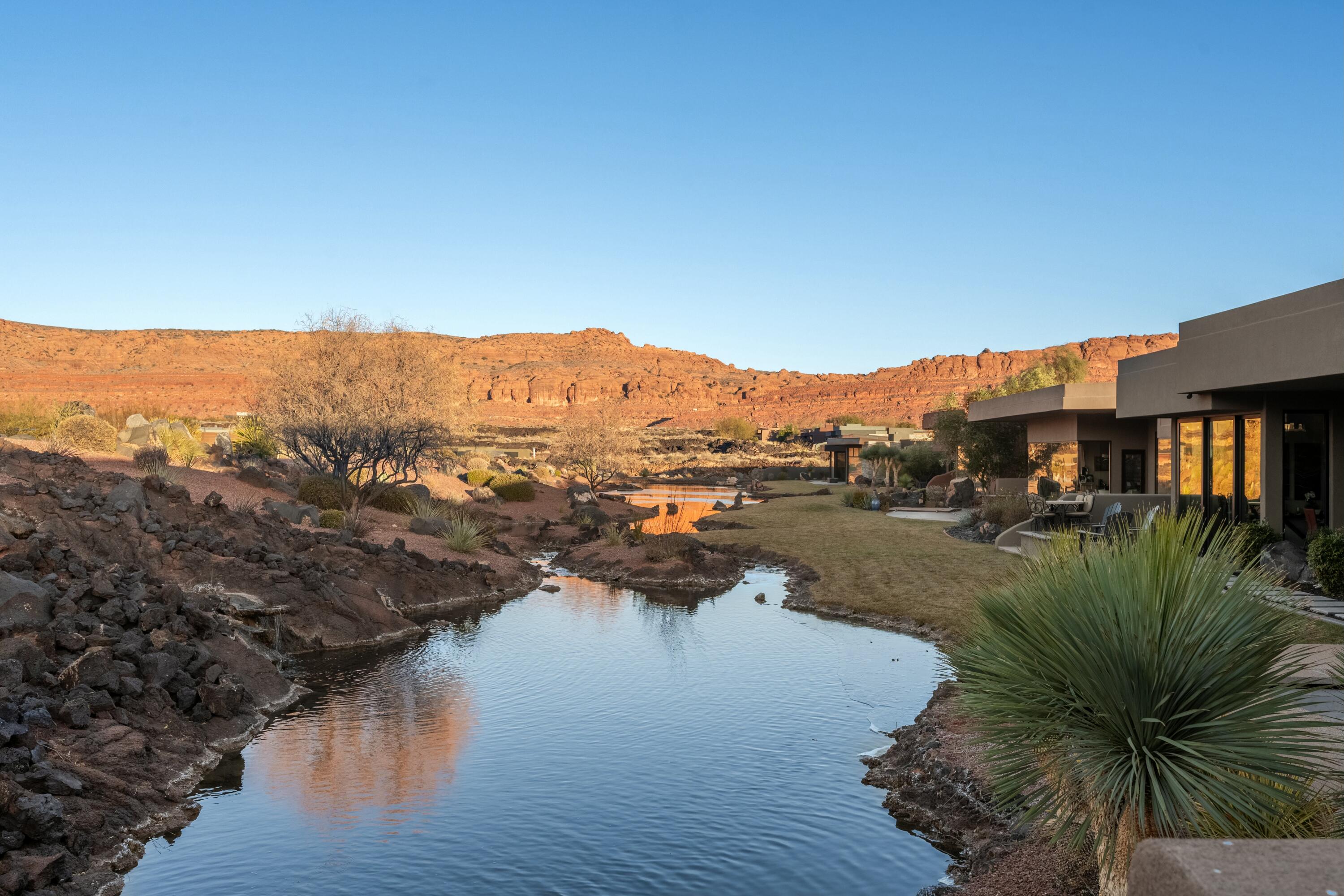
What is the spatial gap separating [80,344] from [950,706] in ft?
375

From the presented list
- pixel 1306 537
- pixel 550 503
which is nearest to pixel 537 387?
pixel 550 503

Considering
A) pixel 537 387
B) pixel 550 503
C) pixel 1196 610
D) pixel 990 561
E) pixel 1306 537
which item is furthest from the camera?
pixel 537 387

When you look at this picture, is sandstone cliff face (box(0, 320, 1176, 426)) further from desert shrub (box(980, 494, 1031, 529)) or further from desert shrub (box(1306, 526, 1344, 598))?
desert shrub (box(1306, 526, 1344, 598))

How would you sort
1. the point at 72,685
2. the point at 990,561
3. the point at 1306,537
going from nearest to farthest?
1. the point at 72,685
2. the point at 1306,537
3. the point at 990,561

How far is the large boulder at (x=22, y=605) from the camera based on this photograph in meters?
9.13

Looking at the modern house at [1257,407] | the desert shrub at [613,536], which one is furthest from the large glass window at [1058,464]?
the desert shrub at [613,536]

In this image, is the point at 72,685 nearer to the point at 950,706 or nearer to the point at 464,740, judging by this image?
the point at 464,740

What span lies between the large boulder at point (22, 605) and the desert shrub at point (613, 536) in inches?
571

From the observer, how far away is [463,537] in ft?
69.3

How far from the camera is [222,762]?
8898mm

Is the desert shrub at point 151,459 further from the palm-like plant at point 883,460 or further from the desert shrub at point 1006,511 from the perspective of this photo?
the palm-like plant at point 883,460

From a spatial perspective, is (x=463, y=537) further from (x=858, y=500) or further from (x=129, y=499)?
(x=858, y=500)

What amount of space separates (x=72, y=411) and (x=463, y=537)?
18979 millimetres

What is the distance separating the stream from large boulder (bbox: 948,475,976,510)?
70.8ft
